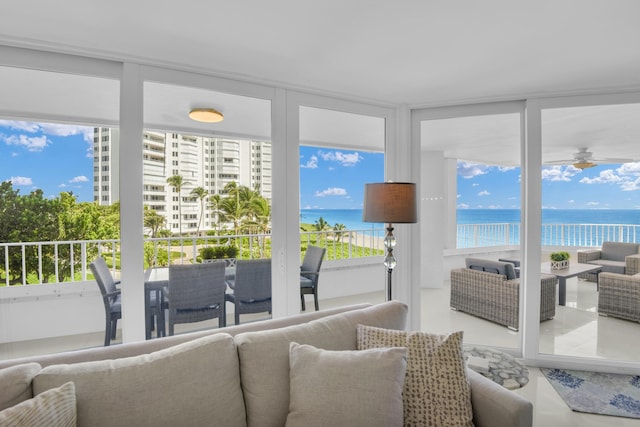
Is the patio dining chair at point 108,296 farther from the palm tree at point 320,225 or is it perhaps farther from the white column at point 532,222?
the white column at point 532,222

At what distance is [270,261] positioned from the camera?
2840mm

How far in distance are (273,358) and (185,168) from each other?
5.33ft

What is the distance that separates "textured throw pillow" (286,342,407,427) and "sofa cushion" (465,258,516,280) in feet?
7.52

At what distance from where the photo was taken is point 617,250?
319cm

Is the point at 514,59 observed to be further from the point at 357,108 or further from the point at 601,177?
the point at 601,177

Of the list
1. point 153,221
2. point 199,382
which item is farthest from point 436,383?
point 153,221

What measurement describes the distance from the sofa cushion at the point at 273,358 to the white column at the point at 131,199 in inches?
45.5

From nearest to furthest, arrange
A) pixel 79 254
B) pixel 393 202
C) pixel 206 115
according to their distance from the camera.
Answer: pixel 79 254 < pixel 393 202 < pixel 206 115

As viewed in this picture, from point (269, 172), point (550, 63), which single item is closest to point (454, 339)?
point (269, 172)

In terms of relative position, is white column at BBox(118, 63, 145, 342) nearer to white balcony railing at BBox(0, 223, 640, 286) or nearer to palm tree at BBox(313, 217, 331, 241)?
white balcony railing at BBox(0, 223, 640, 286)

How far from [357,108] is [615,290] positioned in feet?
9.68

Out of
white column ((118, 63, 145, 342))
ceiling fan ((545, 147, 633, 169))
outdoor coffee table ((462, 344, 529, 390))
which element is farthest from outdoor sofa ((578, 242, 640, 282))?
white column ((118, 63, 145, 342))

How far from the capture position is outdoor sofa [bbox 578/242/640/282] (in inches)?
125

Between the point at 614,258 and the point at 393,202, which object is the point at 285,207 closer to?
the point at 393,202
